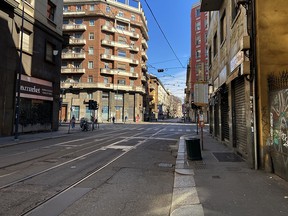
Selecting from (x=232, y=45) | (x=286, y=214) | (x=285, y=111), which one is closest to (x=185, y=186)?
(x=286, y=214)

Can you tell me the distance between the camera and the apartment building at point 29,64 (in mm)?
20953

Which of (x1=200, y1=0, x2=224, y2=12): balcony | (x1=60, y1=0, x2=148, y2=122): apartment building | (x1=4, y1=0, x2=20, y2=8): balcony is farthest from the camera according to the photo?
(x1=60, y1=0, x2=148, y2=122): apartment building

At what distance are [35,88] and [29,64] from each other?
2230mm

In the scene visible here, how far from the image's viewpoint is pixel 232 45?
Result: 12.3 metres

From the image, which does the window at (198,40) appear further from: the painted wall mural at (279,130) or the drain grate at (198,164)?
the painted wall mural at (279,130)

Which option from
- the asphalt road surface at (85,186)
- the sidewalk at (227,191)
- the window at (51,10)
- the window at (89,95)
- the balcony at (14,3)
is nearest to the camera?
the sidewalk at (227,191)

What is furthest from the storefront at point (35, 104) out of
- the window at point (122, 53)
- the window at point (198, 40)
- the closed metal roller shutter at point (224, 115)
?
the window at point (198, 40)

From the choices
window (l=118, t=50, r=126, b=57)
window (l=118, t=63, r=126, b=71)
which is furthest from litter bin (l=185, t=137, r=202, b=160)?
window (l=118, t=50, r=126, b=57)

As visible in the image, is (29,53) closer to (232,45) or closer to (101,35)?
(232,45)

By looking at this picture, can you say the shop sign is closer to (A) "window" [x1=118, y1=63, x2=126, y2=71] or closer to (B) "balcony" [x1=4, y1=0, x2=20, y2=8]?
(B) "balcony" [x1=4, y1=0, x2=20, y2=8]

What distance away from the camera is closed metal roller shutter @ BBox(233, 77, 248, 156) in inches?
435

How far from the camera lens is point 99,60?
6625 centimetres

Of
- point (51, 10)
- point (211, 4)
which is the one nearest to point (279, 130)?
point (211, 4)

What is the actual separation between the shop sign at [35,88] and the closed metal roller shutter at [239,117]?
692 inches
